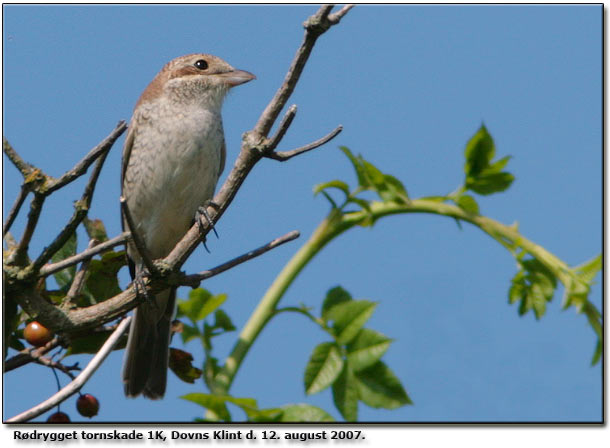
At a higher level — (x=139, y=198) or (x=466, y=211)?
(x=139, y=198)

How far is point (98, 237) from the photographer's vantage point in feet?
11.0

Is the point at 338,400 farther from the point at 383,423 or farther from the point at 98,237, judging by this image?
the point at 98,237

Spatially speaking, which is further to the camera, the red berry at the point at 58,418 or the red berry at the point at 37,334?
the red berry at the point at 58,418

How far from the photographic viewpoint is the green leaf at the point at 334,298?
3299 millimetres

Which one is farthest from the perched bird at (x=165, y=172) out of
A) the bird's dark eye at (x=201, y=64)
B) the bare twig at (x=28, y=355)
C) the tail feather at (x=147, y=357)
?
the bare twig at (x=28, y=355)

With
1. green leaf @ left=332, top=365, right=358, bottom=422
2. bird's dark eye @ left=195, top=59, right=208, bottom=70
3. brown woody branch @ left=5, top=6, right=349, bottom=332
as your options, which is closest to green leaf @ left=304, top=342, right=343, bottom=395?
green leaf @ left=332, top=365, right=358, bottom=422

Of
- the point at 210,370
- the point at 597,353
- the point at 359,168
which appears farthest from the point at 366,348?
the point at 597,353

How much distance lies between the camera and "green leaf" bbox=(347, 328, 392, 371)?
3.15 metres

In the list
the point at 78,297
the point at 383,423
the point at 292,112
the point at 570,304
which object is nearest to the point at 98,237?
the point at 78,297

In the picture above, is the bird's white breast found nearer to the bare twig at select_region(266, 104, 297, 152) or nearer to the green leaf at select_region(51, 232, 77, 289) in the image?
the green leaf at select_region(51, 232, 77, 289)

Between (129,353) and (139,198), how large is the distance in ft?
3.36

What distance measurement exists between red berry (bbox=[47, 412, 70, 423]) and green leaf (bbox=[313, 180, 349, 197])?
144 cm

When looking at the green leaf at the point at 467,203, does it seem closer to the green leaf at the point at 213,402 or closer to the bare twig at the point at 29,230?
the green leaf at the point at 213,402

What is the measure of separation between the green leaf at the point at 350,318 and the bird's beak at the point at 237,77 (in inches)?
91.1
